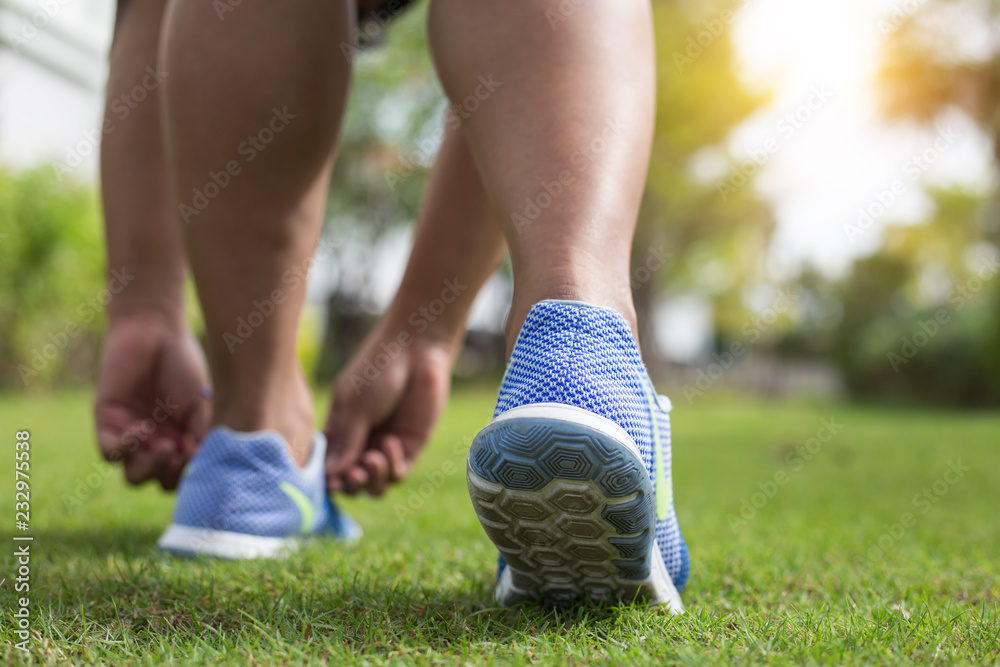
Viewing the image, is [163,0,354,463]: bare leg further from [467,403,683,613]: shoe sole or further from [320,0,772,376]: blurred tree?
[320,0,772,376]: blurred tree

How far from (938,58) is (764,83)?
4275 millimetres

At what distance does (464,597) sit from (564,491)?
343 mm

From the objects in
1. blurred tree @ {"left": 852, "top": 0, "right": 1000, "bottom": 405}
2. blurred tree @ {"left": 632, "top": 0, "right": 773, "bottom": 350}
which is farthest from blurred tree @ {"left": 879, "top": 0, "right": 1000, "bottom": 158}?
blurred tree @ {"left": 632, "top": 0, "right": 773, "bottom": 350}

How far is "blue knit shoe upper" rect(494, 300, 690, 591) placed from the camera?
787mm

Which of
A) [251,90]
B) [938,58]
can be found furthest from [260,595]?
[938,58]

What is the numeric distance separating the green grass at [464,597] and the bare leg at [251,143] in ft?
1.28

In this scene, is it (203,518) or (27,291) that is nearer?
(203,518)

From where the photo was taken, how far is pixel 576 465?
0.73 metres

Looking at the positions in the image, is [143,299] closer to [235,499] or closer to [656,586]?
[235,499]

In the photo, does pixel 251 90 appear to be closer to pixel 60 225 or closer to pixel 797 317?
pixel 60 225

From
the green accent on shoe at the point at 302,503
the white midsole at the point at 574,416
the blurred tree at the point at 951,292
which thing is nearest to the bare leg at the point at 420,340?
the green accent on shoe at the point at 302,503

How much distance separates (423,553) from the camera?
1.39 m

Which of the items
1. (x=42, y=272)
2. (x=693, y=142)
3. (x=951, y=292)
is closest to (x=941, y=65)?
(x=693, y=142)

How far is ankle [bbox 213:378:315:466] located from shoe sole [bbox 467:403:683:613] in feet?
1.92
